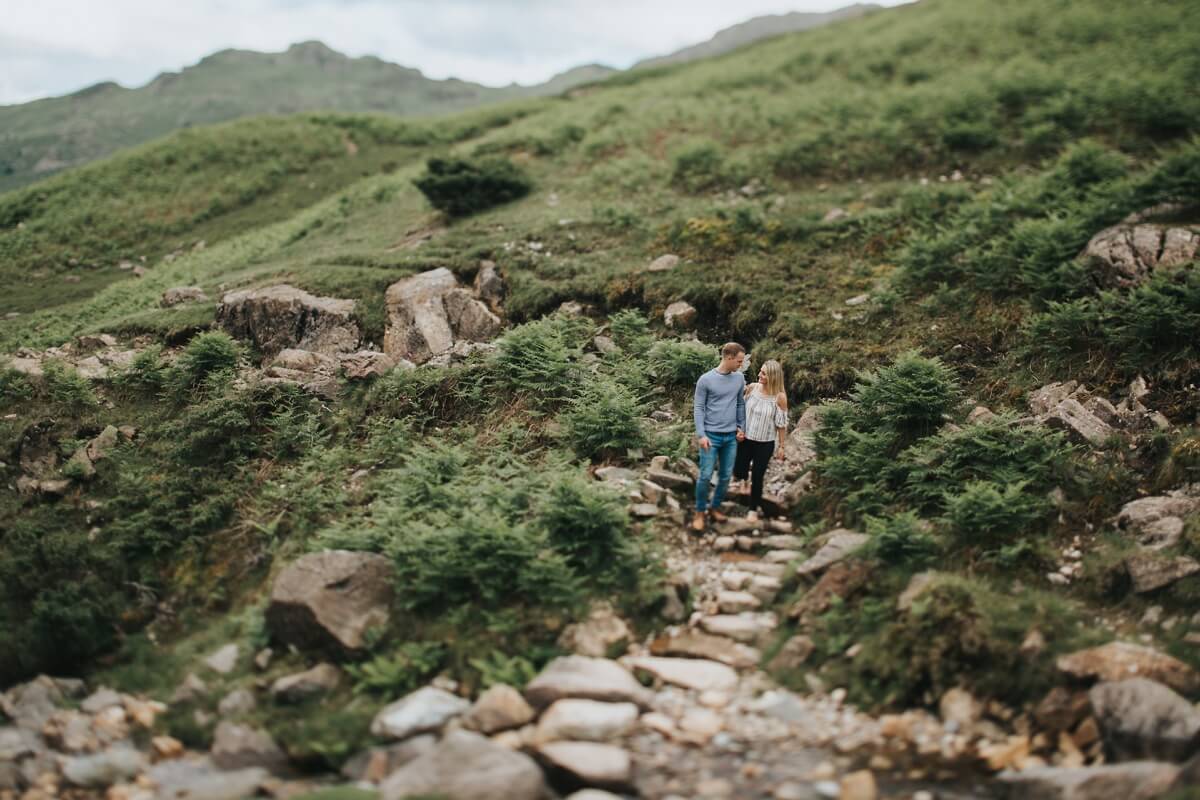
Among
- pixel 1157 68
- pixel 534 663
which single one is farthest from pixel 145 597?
pixel 1157 68

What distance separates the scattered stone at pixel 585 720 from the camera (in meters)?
6.14

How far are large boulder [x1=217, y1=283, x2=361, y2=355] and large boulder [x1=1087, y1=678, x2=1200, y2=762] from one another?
1297cm

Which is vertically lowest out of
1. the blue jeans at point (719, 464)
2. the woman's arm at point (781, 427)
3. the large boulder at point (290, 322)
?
the blue jeans at point (719, 464)

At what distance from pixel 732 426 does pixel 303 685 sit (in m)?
5.75

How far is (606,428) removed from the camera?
10914 mm

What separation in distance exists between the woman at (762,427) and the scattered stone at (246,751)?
595 centimetres

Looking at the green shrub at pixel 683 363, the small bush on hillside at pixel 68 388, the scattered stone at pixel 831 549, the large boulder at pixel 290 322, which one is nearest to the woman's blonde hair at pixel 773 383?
the scattered stone at pixel 831 549

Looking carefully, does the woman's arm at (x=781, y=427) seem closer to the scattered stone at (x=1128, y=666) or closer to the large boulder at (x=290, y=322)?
the scattered stone at (x=1128, y=666)

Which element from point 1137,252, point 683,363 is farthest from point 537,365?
point 1137,252

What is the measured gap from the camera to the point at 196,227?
85.7 ft

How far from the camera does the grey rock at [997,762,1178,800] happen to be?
4.95 meters

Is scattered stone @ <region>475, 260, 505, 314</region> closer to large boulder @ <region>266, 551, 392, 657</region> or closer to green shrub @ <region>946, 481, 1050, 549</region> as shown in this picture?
large boulder @ <region>266, 551, 392, 657</region>

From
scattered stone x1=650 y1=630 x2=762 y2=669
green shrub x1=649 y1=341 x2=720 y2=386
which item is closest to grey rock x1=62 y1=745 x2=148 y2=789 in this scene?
scattered stone x1=650 y1=630 x2=762 y2=669

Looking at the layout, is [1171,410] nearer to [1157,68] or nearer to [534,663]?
[534,663]
